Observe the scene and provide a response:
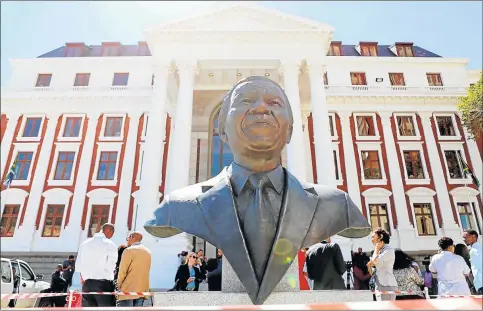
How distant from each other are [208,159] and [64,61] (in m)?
14.5

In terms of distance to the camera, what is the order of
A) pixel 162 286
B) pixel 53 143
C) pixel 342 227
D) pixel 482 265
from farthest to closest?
pixel 53 143
pixel 162 286
pixel 482 265
pixel 342 227

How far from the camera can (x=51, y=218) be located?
21469 mm

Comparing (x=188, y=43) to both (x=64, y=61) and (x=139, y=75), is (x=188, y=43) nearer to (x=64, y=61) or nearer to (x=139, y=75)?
(x=139, y=75)

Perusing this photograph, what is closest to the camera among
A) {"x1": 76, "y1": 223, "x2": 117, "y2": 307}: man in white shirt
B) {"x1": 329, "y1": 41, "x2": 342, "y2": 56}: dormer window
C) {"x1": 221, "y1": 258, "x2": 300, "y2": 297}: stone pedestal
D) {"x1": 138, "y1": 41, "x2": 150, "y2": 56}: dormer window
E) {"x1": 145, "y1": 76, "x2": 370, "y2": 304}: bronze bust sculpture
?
{"x1": 145, "y1": 76, "x2": 370, "y2": 304}: bronze bust sculpture

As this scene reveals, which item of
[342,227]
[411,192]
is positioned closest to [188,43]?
[411,192]

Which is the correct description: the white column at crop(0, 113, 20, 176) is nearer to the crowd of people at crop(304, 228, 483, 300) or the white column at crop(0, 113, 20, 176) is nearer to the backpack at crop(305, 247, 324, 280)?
the backpack at crop(305, 247, 324, 280)

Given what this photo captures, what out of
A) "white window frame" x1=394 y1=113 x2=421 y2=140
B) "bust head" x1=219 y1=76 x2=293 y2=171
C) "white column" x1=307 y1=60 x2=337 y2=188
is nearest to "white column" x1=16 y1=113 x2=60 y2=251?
"white column" x1=307 y1=60 x2=337 y2=188

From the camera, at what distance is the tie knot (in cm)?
242

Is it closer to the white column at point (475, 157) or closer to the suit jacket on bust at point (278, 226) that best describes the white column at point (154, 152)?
the suit jacket on bust at point (278, 226)

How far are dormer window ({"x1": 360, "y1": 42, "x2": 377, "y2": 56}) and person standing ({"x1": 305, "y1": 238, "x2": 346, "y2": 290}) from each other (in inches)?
1115

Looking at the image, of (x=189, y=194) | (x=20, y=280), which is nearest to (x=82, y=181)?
(x=20, y=280)

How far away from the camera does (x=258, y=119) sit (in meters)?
2.45

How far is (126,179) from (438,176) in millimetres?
20927

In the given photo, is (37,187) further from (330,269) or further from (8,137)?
(330,269)
